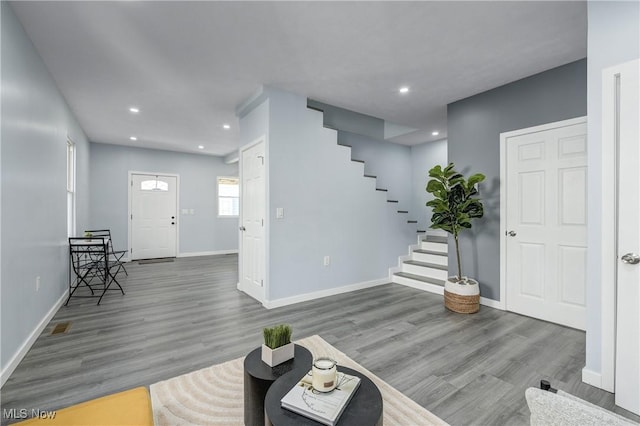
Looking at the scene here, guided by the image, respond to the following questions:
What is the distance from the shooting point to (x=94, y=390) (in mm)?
1971

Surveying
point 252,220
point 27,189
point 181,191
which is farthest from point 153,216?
point 27,189

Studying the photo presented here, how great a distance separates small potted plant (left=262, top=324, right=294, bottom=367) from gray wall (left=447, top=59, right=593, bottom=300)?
306 cm

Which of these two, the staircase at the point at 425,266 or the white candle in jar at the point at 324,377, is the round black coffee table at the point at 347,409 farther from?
the staircase at the point at 425,266

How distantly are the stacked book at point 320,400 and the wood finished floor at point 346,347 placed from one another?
0.85 meters

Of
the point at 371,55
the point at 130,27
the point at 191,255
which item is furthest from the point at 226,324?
the point at 191,255

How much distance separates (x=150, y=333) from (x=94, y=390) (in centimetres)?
93

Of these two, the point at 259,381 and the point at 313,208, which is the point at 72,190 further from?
the point at 259,381

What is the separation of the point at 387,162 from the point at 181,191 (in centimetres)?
528

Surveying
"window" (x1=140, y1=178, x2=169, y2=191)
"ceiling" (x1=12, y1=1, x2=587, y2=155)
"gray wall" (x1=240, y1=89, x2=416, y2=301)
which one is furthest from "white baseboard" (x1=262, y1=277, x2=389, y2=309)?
"window" (x1=140, y1=178, x2=169, y2=191)

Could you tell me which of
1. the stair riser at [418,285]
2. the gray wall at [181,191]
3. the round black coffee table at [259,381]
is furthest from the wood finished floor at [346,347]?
the gray wall at [181,191]

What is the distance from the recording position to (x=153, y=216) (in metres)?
7.31

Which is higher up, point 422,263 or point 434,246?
point 434,246

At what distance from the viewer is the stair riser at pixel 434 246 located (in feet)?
15.9

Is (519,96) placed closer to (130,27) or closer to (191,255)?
(130,27)
